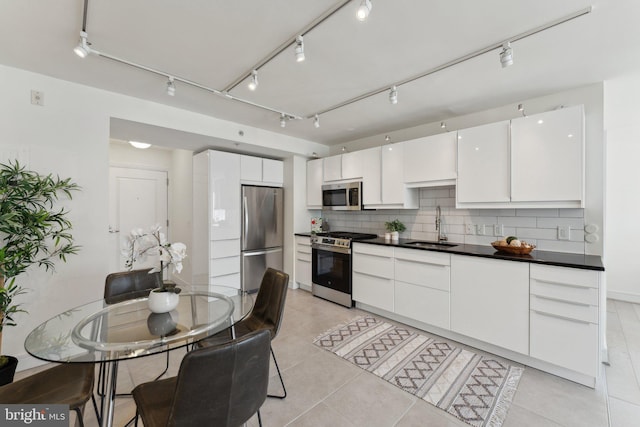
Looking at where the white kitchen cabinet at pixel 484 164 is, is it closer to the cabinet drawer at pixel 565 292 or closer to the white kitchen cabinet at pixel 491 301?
the white kitchen cabinet at pixel 491 301

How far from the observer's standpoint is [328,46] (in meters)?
1.89

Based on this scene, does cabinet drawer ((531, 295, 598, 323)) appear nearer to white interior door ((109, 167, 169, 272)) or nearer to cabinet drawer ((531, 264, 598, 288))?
cabinet drawer ((531, 264, 598, 288))

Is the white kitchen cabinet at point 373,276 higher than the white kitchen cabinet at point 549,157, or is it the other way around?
the white kitchen cabinet at point 549,157

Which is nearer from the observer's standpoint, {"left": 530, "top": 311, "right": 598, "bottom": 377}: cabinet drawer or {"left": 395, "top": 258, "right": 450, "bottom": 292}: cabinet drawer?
{"left": 530, "top": 311, "right": 598, "bottom": 377}: cabinet drawer

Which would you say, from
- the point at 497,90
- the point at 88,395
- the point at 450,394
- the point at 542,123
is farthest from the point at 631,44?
the point at 88,395

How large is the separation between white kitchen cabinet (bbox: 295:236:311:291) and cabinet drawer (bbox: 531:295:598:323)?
283 centimetres

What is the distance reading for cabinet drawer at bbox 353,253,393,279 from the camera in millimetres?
3186

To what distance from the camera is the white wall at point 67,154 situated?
7.18ft

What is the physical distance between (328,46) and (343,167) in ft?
7.48

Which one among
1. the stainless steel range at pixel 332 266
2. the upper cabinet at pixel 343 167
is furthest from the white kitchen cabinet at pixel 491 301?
the upper cabinet at pixel 343 167

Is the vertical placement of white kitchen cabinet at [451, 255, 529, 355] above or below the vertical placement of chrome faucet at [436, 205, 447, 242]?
below

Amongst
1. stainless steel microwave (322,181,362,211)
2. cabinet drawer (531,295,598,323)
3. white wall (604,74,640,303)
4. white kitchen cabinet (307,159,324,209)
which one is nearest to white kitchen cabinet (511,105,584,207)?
cabinet drawer (531,295,598,323)

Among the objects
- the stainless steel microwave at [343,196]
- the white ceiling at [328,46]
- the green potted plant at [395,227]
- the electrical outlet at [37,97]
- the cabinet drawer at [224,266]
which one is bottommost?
the cabinet drawer at [224,266]

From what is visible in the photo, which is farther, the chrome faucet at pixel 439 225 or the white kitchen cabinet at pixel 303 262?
the white kitchen cabinet at pixel 303 262
